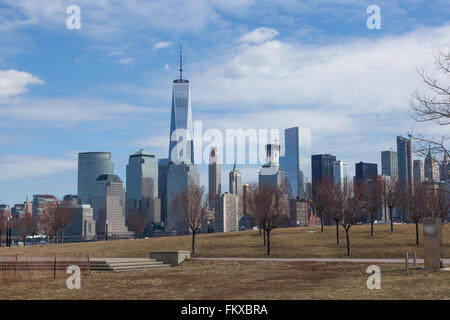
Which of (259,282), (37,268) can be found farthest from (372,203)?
(37,268)

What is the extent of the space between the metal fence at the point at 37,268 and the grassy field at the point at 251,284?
4.73 feet

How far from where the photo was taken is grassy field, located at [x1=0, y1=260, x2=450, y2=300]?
808 inches

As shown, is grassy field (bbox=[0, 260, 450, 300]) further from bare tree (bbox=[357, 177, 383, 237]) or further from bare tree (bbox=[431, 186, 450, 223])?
bare tree (bbox=[431, 186, 450, 223])

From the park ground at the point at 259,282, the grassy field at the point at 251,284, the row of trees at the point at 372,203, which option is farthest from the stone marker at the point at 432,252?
the row of trees at the point at 372,203

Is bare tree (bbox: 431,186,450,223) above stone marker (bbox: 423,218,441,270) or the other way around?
above

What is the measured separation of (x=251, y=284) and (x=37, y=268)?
42.0 ft

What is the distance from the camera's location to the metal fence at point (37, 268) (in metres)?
27.5

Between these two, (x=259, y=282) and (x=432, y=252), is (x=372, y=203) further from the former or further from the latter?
(x=259, y=282)

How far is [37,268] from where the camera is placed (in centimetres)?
2992

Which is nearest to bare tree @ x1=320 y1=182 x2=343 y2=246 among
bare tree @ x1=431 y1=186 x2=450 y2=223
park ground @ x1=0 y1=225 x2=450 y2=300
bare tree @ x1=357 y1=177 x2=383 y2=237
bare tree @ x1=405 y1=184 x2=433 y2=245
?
bare tree @ x1=357 y1=177 x2=383 y2=237

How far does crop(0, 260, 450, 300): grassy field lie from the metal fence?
A: 144 centimetres

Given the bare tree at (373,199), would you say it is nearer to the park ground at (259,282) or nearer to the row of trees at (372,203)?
the row of trees at (372,203)
